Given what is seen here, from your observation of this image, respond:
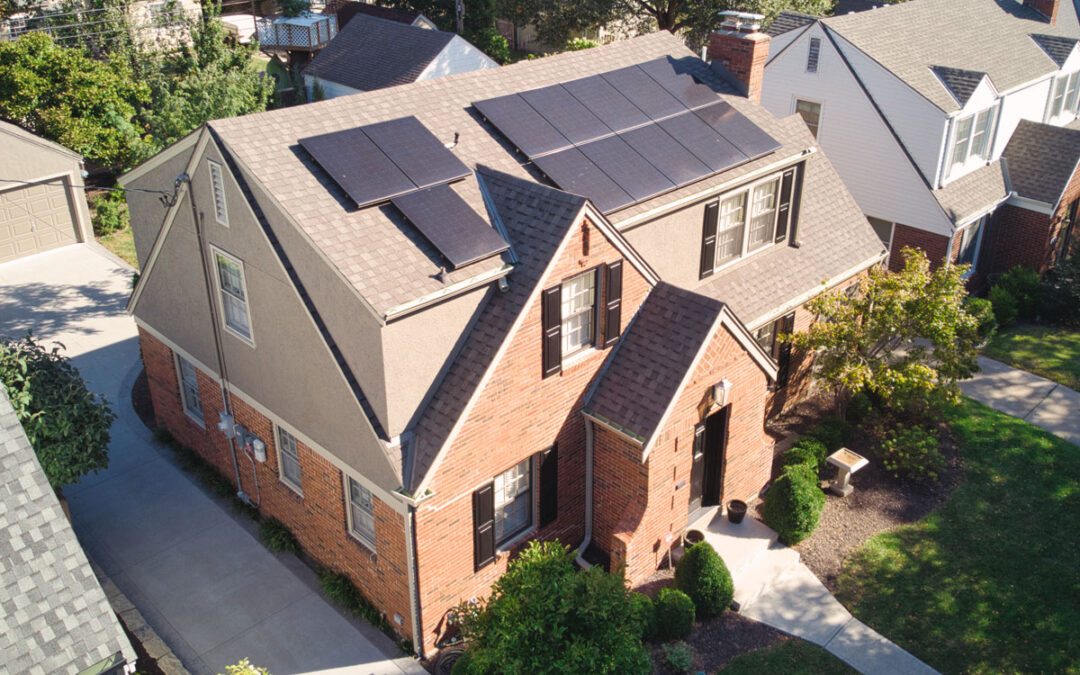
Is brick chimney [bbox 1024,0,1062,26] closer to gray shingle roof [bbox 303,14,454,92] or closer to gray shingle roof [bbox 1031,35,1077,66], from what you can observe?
gray shingle roof [bbox 1031,35,1077,66]

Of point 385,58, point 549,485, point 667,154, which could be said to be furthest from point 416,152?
point 385,58

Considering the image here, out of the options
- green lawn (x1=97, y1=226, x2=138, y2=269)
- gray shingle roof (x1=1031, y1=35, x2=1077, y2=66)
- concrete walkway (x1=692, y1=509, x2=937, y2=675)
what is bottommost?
concrete walkway (x1=692, y1=509, x2=937, y2=675)

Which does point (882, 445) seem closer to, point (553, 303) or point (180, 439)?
point (553, 303)

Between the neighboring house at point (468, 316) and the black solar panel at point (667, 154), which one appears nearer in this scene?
the neighboring house at point (468, 316)

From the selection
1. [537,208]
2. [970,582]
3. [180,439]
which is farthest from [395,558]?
[970,582]

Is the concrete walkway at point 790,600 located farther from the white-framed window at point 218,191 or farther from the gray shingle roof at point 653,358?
the white-framed window at point 218,191

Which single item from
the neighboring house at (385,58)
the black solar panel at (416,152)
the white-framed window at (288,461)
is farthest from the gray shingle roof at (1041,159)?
the white-framed window at (288,461)

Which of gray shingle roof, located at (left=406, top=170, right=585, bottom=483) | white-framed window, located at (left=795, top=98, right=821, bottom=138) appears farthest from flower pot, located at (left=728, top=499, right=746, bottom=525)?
white-framed window, located at (left=795, top=98, right=821, bottom=138)
